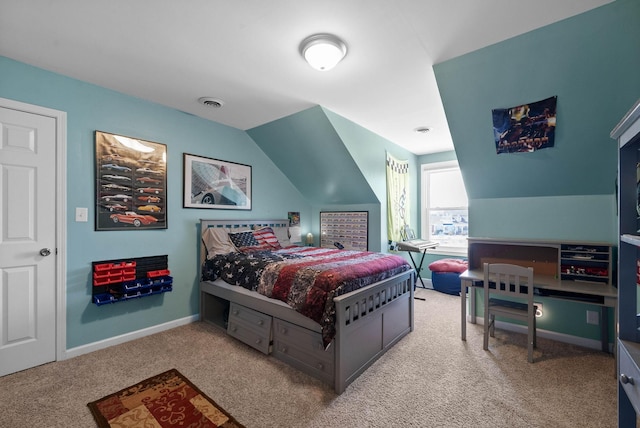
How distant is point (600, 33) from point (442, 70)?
0.92 meters

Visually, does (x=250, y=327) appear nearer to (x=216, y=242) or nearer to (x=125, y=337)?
(x=216, y=242)

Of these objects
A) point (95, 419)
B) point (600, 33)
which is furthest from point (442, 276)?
point (95, 419)

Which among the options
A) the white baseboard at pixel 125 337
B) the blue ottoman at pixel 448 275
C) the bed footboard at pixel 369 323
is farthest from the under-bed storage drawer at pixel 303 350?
the blue ottoman at pixel 448 275

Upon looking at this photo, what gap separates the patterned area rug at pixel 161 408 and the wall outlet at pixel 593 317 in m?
3.22

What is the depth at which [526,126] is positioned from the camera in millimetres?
2432

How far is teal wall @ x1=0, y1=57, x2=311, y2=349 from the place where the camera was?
2.43 m

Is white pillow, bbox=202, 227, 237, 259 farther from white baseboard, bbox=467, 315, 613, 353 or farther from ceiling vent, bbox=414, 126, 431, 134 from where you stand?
white baseboard, bbox=467, 315, 613, 353

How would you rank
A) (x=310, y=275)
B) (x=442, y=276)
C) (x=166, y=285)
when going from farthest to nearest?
(x=442, y=276), (x=166, y=285), (x=310, y=275)

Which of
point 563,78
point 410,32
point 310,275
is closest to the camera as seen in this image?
point 410,32

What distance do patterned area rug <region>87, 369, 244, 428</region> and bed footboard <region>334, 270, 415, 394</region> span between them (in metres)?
0.78

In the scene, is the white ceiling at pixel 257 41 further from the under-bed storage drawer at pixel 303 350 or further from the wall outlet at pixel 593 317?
the wall outlet at pixel 593 317

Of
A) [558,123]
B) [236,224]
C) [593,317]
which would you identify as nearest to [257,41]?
[236,224]

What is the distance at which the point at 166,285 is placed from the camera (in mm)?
2939

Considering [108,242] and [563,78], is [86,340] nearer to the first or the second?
[108,242]
